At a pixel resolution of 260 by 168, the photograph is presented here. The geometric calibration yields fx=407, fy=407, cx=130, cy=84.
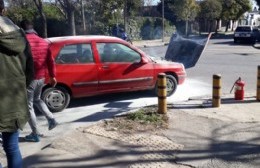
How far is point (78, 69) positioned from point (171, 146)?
10.8ft

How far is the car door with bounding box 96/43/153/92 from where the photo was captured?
8508 millimetres

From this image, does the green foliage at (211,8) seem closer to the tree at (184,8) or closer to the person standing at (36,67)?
the tree at (184,8)

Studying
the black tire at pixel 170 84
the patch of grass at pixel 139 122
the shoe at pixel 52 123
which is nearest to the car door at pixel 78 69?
the patch of grass at pixel 139 122

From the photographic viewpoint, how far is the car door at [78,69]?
806cm

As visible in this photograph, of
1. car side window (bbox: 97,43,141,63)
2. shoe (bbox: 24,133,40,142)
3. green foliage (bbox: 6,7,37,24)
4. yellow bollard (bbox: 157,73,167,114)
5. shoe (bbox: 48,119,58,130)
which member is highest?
green foliage (bbox: 6,7,37,24)

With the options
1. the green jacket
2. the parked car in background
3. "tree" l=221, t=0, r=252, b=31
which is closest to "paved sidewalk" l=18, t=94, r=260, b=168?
the green jacket

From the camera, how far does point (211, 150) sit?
213 inches

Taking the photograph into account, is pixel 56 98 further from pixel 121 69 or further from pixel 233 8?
pixel 233 8

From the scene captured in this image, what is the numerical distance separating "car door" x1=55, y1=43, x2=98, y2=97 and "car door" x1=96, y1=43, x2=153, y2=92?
199 millimetres

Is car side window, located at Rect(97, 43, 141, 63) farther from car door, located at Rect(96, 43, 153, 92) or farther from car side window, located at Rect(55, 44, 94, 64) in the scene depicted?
car side window, located at Rect(55, 44, 94, 64)

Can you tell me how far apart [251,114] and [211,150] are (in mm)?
2176

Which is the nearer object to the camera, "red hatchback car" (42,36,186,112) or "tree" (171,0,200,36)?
"red hatchback car" (42,36,186,112)

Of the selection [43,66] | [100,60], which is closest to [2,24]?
[43,66]

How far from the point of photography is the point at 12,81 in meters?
3.61
